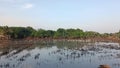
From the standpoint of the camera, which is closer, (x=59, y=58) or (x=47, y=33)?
(x=59, y=58)

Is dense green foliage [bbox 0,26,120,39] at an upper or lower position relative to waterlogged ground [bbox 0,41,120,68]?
upper

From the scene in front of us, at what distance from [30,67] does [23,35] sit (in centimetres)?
7337

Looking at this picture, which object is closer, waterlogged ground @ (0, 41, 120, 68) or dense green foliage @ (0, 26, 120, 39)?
waterlogged ground @ (0, 41, 120, 68)

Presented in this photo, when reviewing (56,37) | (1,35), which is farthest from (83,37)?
(1,35)

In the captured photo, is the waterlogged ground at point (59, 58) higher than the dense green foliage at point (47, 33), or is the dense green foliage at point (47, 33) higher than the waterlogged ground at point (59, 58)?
the dense green foliage at point (47, 33)

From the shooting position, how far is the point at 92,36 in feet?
365

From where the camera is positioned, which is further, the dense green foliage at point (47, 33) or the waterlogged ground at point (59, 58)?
the dense green foliage at point (47, 33)

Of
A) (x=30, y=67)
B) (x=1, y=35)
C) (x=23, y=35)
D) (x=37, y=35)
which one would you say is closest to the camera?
(x=30, y=67)

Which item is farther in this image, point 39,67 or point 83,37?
point 83,37

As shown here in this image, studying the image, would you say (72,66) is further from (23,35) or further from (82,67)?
(23,35)

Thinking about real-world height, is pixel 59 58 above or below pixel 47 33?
below

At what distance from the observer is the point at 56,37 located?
4274 inches

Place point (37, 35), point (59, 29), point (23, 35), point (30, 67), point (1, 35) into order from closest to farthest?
1. point (30, 67)
2. point (1, 35)
3. point (23, 35)
4. point (37, 35)
5. point (59, 29)

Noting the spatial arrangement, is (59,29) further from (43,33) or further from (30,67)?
(30,67)
